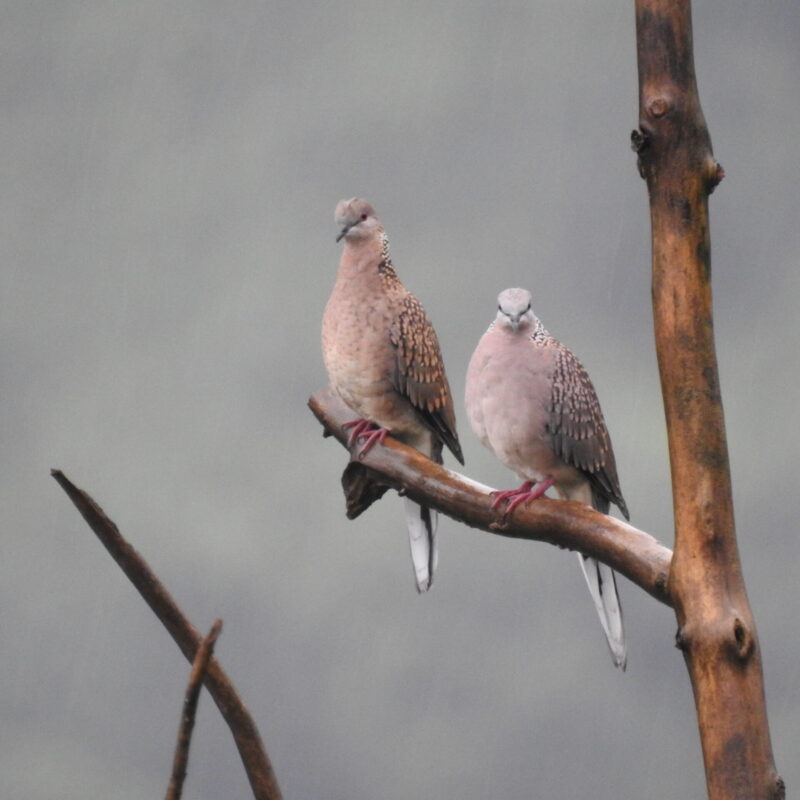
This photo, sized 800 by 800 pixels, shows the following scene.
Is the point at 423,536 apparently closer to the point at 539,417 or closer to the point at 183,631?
the point at 539,417

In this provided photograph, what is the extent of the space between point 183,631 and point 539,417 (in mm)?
912

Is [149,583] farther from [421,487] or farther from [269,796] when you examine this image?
[421,487]

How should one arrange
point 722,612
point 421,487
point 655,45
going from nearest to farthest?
point 722,612
point 655,45
point 421,487

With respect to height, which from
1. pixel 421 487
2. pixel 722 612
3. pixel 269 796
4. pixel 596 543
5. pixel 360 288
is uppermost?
pixel 360 288

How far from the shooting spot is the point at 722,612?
246 centimetres

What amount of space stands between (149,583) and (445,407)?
3.64 ft

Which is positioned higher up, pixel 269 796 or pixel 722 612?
pixel 722 612

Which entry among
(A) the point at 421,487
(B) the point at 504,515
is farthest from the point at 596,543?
(A) the point at 421,487

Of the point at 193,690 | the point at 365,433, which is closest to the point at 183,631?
the point at 193,690

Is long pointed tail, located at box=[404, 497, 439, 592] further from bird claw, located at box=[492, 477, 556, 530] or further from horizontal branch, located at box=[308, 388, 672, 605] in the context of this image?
bird claw, located at box=[492, 477, 556, 530]

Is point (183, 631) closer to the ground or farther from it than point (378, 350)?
closer to the ground

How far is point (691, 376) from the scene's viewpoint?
8.41 feet

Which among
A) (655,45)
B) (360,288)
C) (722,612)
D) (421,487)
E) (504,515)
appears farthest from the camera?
(360,288)

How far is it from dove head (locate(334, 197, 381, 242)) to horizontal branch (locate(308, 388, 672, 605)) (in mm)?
506
